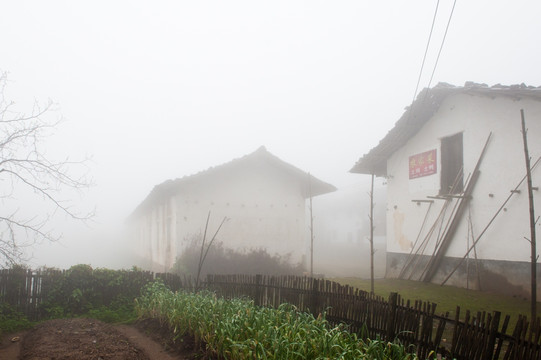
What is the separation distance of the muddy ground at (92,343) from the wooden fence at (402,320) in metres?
2.07

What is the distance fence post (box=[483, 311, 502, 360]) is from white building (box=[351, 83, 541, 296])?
5183mm

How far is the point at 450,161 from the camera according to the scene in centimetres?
1109

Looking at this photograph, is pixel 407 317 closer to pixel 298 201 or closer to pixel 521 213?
pixel 521 213

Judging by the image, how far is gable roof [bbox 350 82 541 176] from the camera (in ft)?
27.1

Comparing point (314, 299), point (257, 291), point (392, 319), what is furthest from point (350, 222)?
point (392, 319)

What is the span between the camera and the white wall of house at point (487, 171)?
27.6ft

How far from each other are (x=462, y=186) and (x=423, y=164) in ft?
5.60

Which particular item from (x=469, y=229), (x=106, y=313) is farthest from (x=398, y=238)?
(x=106, y=313)

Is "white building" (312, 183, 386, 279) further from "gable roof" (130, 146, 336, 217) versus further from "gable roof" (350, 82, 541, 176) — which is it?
"gable roof" (350, 82, 541, 176)

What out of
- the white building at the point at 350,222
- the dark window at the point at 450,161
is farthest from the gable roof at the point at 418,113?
the white building at the point at 350,222

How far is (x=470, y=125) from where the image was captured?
10117 mm

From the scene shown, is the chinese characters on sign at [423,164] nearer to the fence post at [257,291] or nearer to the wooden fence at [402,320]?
the wooden fence at [402,320]

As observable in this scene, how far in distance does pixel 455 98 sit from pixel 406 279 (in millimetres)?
5361

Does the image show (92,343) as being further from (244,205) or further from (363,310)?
(244,205)
